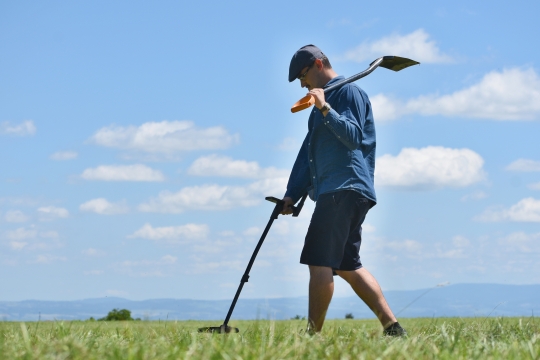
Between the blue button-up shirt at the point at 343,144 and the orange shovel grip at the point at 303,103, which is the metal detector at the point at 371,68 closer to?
the orange shovel grip at the point at 303,103

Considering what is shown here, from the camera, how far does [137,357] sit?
9.72ft

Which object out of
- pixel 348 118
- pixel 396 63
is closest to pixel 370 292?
pixel 348 118

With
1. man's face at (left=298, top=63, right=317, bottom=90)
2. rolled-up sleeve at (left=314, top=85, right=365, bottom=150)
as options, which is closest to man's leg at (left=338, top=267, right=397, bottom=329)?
rolled-up sleeve at (left=314, top=85, right=365, bottom=150)

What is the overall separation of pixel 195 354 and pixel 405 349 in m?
1.05

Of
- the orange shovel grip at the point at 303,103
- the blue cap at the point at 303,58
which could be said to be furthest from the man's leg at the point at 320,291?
the blue cap at the point at 303,58

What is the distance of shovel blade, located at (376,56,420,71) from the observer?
Answer: 6.83m

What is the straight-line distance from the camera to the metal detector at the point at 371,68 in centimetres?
516

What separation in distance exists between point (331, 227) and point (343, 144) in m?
0.65

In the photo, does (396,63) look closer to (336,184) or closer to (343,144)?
(343,144)

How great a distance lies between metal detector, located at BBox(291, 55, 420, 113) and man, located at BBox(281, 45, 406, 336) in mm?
61

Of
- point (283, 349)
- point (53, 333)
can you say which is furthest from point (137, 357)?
point (53, 333)

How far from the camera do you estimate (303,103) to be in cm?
515

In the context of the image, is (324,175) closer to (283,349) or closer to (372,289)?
(372,289)

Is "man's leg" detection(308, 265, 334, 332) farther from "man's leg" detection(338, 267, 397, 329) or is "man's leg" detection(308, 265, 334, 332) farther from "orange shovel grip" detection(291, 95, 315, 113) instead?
"orange shovel grip" detection(291, 95, 315, 113)
